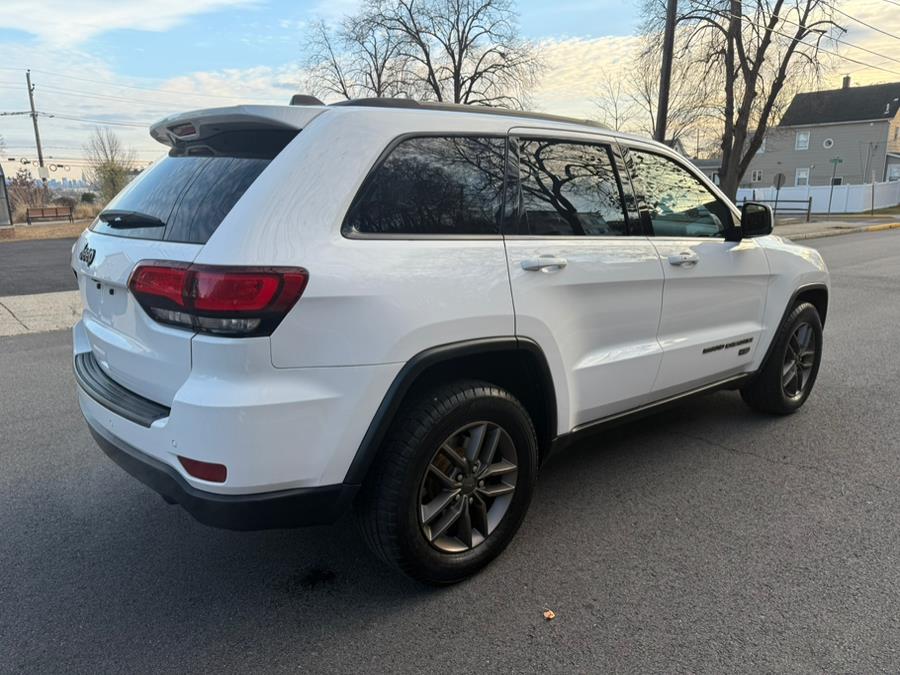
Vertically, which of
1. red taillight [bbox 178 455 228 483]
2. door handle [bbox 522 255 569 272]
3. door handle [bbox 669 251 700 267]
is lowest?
red taillight [bbox 178 455 228 483]

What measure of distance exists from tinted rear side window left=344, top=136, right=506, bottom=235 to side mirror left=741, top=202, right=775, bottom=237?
1808mm

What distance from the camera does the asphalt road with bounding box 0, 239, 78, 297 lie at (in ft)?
34.7

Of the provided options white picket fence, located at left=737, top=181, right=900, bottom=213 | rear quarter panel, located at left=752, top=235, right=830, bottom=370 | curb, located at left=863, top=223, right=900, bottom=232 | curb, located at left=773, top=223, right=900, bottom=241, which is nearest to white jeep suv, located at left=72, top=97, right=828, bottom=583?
rear quarter panel, located at left=752, top=235, right=830, bottom=370

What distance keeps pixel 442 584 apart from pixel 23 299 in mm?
8620

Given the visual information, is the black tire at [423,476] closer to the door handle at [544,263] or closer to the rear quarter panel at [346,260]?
the rear quarter panel at [346,260]

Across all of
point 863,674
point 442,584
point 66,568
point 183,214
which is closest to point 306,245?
point 183,214

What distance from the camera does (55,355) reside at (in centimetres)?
633

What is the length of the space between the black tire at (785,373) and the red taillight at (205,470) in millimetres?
3467

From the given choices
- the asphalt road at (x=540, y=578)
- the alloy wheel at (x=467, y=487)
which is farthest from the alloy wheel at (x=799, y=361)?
the alloy wheel at (x=467, y=487)

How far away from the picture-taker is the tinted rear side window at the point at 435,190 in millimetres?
2418

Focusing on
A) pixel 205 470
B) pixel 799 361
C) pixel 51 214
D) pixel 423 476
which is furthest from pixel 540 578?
pixel 51 214

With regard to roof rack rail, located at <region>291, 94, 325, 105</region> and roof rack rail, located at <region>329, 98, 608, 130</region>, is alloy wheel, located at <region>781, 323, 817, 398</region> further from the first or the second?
roof rack rail, located at <region>291, 94, 325, 105</region>

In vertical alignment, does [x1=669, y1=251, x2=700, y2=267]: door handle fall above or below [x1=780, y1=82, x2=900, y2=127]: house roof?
below

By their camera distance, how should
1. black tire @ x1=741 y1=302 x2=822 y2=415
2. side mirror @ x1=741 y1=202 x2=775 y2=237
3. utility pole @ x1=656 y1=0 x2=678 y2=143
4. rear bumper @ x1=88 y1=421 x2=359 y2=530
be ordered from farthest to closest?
utility pole @ x1=656 y1=0 x2=678 y2=143 < black tire @ x1=741 y1=302 x2=822 y2=415 < side mirror @ x1=741 y1=202 x2=775 y2=237 < rear bumper @ x1=88 y1=421 x2=359 y2=530
